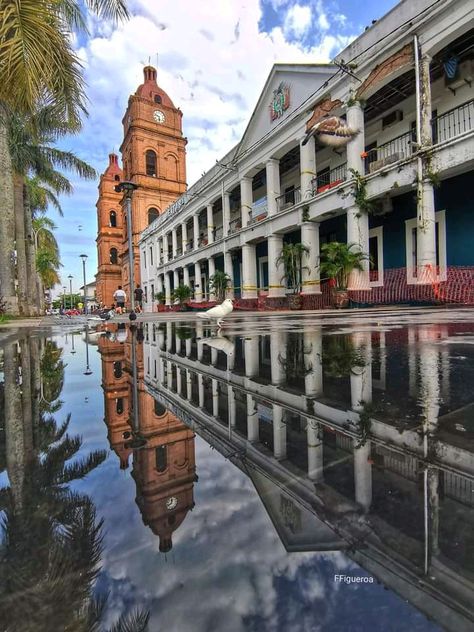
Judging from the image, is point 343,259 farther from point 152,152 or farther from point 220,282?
point 152,152

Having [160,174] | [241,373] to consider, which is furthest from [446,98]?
[160,174]

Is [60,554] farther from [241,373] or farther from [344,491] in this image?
[241,373]

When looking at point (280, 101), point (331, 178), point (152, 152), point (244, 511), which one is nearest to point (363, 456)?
point (244, 511)

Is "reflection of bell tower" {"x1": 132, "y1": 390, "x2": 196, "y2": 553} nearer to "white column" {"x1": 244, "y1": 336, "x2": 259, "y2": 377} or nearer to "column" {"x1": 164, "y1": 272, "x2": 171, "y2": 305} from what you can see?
"white column" {"x1": 244, "y1": 336, "x2": 259, "y2": 377}

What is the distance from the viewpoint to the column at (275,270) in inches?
673

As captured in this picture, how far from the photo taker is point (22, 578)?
696mm

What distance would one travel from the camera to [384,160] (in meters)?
12.0

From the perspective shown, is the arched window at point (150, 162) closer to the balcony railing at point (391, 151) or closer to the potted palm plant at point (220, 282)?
the potted palm plant at point (220, 282)

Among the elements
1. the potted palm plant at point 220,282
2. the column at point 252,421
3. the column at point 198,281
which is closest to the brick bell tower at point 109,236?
the column at point 198,281

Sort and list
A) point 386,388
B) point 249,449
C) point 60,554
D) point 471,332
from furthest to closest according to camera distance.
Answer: point 471,332 < point 386,388 < point 249,449 < point 60,554

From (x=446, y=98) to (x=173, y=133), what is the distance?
36929mm

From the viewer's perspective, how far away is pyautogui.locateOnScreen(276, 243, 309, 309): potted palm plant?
50.1 feet

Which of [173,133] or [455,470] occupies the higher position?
[173,133]

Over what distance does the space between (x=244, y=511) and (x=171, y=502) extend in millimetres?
218
